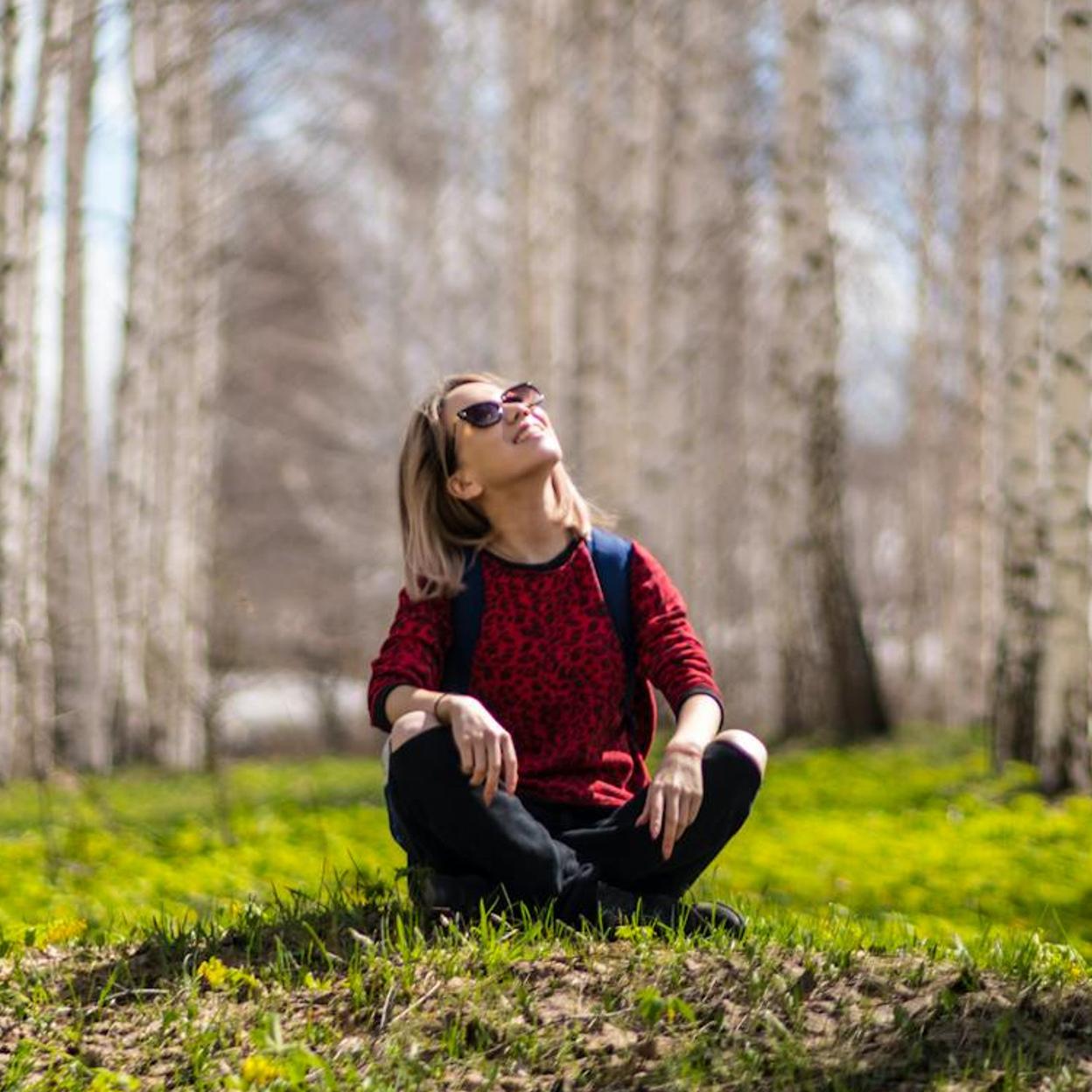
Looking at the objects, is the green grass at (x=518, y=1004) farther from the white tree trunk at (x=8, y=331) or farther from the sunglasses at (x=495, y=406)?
the white tree trunk at (x=8, y=331)

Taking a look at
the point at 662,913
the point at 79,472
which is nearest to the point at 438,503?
the point at 662,913

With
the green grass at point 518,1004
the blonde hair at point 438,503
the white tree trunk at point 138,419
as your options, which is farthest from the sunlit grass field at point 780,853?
the white tree trunk at point 138,419

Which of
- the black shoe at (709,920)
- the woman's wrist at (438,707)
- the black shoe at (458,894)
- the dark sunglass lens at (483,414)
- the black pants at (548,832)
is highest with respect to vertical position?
the dark sunglass lens at (483,414)

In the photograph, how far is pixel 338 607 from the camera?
1048 inches

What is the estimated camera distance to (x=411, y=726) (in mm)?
3566

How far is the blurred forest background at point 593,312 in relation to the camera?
27.2 feet

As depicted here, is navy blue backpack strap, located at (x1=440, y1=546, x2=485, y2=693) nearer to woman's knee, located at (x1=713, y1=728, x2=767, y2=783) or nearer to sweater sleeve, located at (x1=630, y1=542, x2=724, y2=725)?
sweater sleeve, located at (x1=630, y1=542, x2=724, y2=725)

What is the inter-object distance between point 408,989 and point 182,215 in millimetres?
12137

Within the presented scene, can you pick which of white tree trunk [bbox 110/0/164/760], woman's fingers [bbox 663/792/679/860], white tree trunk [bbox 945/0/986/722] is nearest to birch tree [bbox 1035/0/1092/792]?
woman's fingers [bbox 663/792/679/860]

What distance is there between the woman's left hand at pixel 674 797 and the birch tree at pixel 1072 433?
14.6 ft

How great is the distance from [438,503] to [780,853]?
295 centimetres

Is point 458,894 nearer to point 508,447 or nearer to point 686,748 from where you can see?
point 686,748

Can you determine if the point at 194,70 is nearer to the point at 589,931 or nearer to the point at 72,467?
the point at 72,467

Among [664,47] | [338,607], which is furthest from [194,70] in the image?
[338,607]
